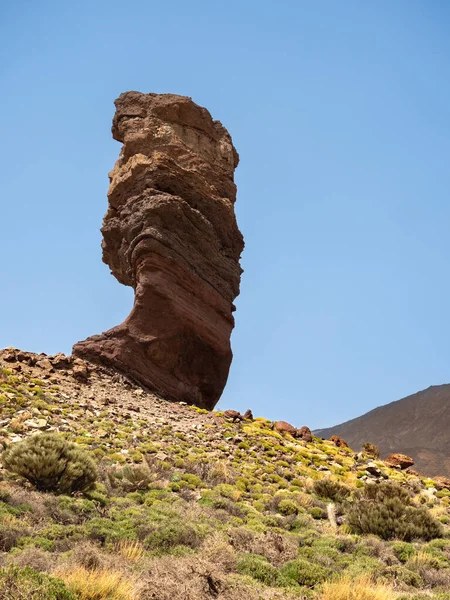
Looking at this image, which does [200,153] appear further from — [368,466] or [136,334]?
[368,466]

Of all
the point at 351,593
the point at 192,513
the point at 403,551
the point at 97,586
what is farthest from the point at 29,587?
the point at 403,551

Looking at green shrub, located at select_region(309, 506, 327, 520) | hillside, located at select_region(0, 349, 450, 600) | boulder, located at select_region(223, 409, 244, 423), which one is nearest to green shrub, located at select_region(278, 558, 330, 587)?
hillside, located at select_region(0, 349, 450, 600)

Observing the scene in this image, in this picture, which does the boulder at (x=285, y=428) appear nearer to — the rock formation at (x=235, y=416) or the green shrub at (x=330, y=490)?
the rock formation at (x=235, y=416)

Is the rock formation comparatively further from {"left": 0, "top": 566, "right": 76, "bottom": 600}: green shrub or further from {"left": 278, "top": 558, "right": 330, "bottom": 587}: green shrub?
{"left": 0, "top": 566, "right": 76, "bottom": 600}: green shrub

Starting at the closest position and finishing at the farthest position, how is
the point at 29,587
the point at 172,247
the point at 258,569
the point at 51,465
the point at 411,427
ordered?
the point at 29,587, the point at 258,569, the point at 51,465, the point at 172,247, the point at 411,427

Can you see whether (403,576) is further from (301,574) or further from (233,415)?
(233,415)

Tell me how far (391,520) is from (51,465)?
837 cm

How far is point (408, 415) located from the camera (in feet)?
301

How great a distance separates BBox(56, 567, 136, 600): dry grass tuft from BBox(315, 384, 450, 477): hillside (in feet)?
206

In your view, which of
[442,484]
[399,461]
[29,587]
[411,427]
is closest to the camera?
[29,587]

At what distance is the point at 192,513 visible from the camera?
11945 mm

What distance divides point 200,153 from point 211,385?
14410 mm

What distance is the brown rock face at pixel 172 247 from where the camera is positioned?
27250 millimetres

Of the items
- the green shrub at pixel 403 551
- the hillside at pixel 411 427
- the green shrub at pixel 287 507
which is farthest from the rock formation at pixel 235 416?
the hillside at pixel 411 427
